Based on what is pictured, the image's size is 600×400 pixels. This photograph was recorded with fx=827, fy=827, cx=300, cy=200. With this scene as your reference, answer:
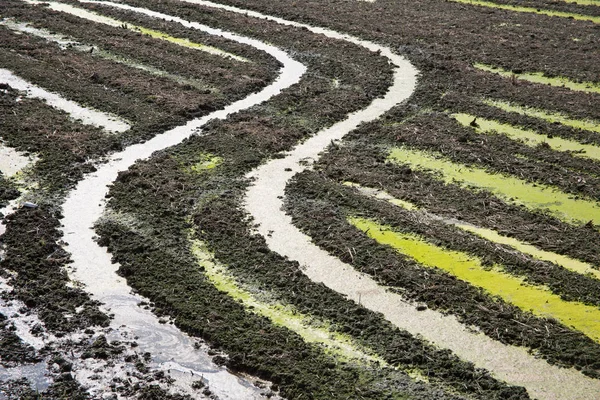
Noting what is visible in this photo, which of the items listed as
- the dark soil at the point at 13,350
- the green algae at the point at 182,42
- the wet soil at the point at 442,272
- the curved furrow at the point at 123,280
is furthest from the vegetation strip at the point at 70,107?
the dark soil at the point at 13,350

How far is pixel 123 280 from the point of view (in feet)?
75.7

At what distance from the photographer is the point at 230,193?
28.1 metres

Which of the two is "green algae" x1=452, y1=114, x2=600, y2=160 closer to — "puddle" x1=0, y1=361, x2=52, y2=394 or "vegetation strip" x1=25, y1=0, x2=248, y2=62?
"vegetation strip" x1=25, y1=0, x2=248, y2=62

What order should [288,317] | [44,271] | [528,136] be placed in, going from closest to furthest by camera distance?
[288,317] < [44,271] < [528,136]

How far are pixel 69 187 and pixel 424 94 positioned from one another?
1729cm

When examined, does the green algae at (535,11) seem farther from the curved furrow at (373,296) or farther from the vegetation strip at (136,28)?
the curved furrow at (373,296)

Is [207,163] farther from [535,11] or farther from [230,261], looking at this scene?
[535,11]

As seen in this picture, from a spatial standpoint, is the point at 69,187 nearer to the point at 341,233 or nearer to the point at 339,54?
the point at 341,233

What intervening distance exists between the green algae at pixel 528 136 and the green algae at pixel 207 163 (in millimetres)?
10882

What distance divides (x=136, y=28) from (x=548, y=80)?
2329 cm

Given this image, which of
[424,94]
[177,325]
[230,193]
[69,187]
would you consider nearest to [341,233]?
[230,193]

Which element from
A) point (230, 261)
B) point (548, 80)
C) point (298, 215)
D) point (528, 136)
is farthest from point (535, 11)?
point (230, 261)

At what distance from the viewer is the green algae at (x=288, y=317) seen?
1983 cm

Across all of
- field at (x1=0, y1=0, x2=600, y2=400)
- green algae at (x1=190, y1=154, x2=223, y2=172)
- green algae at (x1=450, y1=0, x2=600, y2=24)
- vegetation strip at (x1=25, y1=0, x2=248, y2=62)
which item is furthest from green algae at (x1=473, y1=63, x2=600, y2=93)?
green algae at (x1=190, y1=154, x2=223, y2=172)
